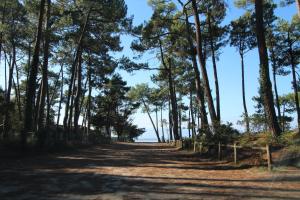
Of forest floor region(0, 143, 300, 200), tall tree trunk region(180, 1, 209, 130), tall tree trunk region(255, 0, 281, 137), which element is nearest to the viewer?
forest floor region(0, 143, 300, 200)

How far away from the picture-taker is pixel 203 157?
19.3 m

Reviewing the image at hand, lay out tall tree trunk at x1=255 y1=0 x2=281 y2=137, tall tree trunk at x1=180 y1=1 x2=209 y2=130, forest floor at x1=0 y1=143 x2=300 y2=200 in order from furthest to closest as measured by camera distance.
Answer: tall tree trunk at x1=180 y1=1 x2=209 y2=130
tall tree trunk at x1=255 y1=0 x2=281 y2=137
forest floor at x1=0 y1=143 x2=300 y2=200

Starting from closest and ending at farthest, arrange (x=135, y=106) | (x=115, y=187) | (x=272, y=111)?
1. (x=115, y=187)
2. (x=272, y=111)
3. (x=135, y=106)

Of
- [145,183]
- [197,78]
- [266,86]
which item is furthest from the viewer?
[197,78]

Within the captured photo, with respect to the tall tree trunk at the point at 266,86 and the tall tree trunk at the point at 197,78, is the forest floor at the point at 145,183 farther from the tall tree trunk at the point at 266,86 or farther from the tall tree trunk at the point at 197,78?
the tall tree trunk at the point at 197,78

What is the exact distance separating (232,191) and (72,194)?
372 centimetres

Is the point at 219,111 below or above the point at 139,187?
above

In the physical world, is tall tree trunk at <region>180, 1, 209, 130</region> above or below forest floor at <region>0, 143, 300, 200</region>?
above

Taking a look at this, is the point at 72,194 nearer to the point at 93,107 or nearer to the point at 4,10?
the point at 4,10

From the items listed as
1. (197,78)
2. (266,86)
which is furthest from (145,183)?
(197,78)

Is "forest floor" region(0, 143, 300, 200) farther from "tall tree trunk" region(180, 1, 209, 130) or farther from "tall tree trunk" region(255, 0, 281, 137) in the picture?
"tall tree trunk" region(180, 1, 209, 130)

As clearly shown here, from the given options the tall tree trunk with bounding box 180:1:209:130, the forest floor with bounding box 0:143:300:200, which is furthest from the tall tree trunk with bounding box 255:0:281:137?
the tall tree trunk with bounding box 180:1:209:130

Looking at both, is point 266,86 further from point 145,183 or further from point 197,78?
point 197,78

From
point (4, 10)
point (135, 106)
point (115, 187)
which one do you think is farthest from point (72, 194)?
point (135, 106)
